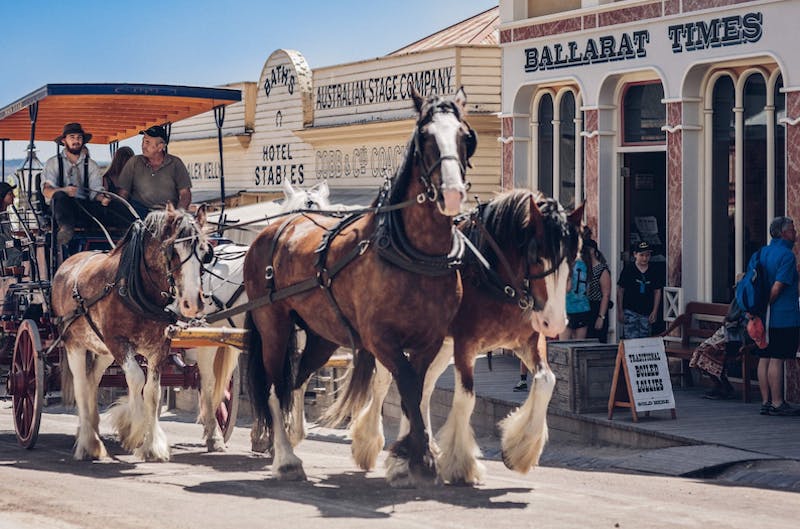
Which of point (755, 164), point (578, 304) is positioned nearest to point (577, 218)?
point (578, 304)

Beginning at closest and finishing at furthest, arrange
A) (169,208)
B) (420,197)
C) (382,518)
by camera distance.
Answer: (382,518)
(420,197)
(169,208)

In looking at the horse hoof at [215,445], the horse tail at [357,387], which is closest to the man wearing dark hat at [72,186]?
the horse hoof at [215,445]

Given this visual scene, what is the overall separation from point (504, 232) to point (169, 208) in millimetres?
2759

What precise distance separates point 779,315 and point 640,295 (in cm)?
227

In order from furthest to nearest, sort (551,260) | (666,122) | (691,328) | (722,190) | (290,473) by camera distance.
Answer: (666,122), (722,190), (691,328), (290,473), (551,260)

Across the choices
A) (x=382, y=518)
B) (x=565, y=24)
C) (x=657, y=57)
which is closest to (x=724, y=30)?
(x=657, y=57)

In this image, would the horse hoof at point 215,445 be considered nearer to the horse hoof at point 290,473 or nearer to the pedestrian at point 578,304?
the horse hoof at point 290,473

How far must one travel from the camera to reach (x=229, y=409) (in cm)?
1323

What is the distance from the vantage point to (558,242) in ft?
32.0

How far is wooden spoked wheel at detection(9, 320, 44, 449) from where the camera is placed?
12.3 m

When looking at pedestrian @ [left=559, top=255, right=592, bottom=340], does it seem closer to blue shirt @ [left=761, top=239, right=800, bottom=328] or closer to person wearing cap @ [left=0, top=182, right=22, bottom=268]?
blue shirt @ [left=761, top=239, right=800, bottom=328]

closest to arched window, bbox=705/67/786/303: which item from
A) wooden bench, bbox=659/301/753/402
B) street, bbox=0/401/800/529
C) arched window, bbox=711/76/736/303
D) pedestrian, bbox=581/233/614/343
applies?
arched window, bbox=711/76/736/303

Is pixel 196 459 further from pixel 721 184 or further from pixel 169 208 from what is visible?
pixel 721 184

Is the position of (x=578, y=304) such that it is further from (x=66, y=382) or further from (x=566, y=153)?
(x=66, y=382)
